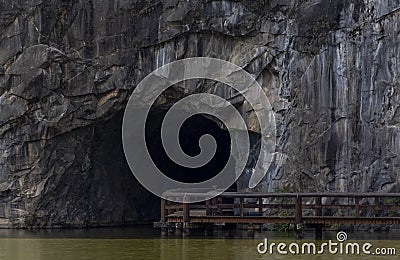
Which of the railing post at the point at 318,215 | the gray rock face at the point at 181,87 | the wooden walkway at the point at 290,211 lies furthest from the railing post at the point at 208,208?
the gray rock face at the point at 181,87

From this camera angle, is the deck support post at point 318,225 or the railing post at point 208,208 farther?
the railing post at point 208,208

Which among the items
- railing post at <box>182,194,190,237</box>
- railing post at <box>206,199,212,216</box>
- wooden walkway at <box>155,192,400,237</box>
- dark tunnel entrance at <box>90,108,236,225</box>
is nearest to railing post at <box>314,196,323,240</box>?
wooden walkway at <box>155,192,400,237</box>

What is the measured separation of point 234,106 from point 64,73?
6.58 metres

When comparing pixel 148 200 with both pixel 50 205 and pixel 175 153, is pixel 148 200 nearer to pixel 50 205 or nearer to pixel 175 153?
pixel 175 153

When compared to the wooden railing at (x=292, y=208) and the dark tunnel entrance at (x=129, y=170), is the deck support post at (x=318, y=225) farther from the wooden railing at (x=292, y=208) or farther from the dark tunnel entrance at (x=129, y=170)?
the dark tunnel entrance at (x=129, y=170)

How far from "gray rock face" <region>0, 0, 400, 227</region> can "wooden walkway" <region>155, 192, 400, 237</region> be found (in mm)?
889

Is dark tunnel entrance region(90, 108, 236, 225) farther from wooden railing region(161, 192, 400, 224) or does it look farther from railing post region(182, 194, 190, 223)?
railing post region(182, 194, 190, 223)

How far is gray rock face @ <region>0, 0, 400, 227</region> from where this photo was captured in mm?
29016

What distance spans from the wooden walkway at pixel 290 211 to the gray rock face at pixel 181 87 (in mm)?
889

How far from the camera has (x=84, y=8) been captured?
32.1 metres

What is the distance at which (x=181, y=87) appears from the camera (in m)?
31.2

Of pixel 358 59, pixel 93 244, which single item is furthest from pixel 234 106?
pixel 93 244

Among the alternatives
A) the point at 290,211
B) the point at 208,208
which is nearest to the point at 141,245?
the point at 208,208

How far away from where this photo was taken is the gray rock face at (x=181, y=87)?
95.2 ft
